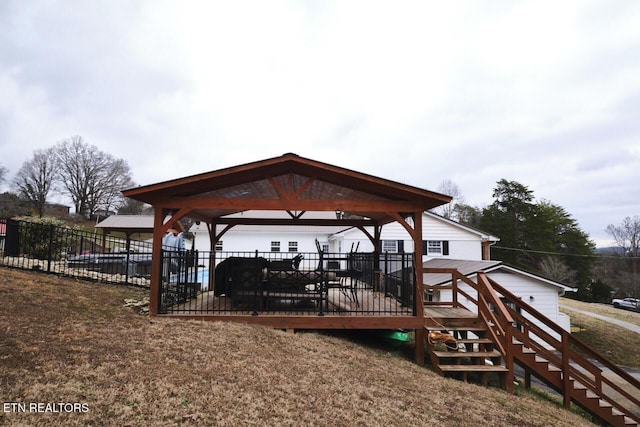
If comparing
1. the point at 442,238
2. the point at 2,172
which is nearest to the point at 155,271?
the point at 442,238

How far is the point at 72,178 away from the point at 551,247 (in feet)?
190

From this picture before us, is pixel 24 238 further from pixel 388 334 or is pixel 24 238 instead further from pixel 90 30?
pixel 388 334

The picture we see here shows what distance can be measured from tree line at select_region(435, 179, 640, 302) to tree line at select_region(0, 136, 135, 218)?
45.6 metres

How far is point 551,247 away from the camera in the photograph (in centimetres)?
3894

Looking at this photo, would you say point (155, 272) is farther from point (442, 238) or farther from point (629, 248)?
point (629, 248)

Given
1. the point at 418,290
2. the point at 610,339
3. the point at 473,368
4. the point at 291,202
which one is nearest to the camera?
the point at 473,368

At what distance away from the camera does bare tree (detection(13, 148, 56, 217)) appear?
4066 centimetres

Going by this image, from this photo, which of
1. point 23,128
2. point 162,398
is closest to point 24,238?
point 162,398

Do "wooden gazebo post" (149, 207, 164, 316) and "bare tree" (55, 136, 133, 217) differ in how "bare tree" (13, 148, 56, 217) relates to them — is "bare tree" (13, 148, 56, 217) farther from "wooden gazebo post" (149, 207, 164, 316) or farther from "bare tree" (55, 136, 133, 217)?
"wooden gazebo post" (149, 207, 164, 316)

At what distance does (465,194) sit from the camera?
54.2 metres

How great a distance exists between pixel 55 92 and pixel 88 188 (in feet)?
69.3

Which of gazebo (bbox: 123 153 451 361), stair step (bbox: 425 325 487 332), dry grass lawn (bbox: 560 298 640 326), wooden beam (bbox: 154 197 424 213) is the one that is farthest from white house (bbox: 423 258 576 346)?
dry grass lawn (bbox: 560 298 640 326)

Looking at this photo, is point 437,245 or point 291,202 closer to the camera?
point 291,202

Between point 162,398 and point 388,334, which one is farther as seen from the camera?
point 388,334
